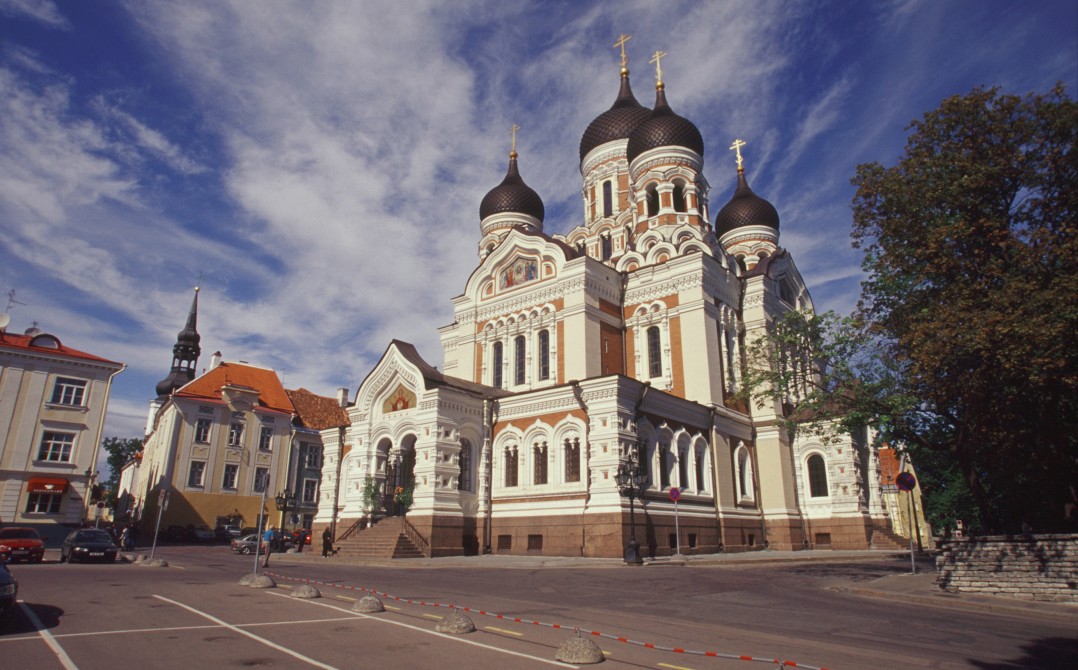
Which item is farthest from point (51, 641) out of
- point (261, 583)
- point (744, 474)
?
point (744, 474)

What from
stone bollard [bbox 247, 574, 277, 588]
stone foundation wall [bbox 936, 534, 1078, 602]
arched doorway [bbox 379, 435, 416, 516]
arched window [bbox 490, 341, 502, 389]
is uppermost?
arched window [bbox 490, 341, 502, 389]

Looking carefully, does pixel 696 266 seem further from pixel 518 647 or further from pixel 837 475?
pixel 518 647

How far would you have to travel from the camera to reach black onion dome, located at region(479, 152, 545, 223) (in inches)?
1570

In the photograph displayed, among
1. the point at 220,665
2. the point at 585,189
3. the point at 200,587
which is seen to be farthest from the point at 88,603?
the point at 585,189

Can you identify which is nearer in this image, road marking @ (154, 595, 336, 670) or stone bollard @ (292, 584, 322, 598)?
road marking @ (154, 595, 336, 670)

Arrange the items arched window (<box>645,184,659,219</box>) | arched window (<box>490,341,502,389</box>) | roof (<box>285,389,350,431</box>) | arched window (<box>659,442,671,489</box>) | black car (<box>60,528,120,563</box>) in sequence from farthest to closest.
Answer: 1. roof (<box>285,389,350,431</box>)
2. arched window (<box>645,184,659,219</box>)
3. arched window (<box>490,341,502,389</box>)
4. arched window (<box>659,442,671,489</box>)
5. black car (<box>60,528,120,563</box>)

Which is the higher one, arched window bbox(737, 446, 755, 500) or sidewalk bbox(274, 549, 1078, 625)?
arched window bbox(737, 446, 755, 500)

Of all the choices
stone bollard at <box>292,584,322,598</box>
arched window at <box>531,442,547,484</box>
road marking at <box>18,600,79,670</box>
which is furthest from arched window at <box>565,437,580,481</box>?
road marking at <box>18,600,79,670</box>

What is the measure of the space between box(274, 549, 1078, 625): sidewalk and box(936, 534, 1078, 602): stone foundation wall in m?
0.27

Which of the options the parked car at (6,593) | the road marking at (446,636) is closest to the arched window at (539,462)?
the road marking at (446,636)

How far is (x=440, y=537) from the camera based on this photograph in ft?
78.2

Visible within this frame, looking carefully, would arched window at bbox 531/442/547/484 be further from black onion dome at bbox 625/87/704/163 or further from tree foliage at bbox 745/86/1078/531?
black onion dome at bbox 625/87/704/163

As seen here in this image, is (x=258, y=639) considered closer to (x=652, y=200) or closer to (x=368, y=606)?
(x=368, y=606)

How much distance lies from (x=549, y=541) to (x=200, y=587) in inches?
504
